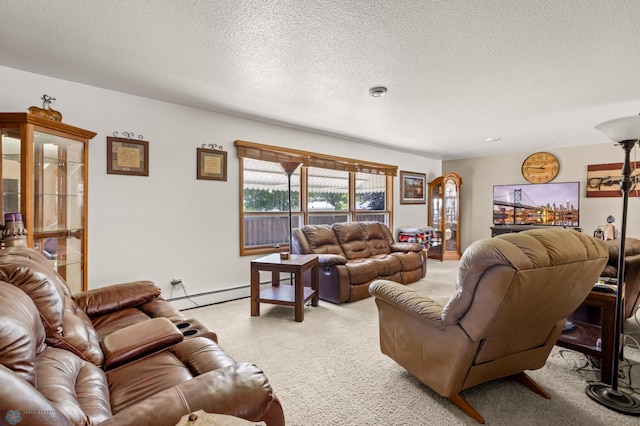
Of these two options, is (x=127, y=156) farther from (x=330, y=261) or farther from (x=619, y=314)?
(x=619, y=314)

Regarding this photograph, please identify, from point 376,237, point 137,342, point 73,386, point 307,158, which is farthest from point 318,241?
point 73,386

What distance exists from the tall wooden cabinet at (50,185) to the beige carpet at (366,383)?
4.49 feet

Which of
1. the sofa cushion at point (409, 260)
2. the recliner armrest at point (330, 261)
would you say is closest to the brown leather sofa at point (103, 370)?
the recliner armrest at point (330, 261)

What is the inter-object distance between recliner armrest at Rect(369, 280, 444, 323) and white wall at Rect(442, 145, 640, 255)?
18.0ft

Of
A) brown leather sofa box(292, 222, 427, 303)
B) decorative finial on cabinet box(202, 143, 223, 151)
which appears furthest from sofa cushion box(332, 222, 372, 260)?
decorative finial on cabinet box(202, 143, 223, 151)

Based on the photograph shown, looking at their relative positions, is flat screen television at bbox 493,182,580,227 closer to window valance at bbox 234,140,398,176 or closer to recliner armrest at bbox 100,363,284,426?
window valance at bbox 234,140,398,176

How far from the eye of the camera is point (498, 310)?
1.40m

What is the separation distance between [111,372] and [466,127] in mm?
4719

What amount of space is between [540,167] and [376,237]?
3.83 meters

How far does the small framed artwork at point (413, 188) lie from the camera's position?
249 inches

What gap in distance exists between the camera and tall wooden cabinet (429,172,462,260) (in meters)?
6.62

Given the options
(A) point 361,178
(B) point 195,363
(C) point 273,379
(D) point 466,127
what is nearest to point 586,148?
(D) point 466,127

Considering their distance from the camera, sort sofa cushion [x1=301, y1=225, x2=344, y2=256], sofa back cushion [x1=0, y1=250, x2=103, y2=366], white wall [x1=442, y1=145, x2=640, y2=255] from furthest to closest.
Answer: white wall [x1=442, y1=145, x2=640, y2=255] → sofa cushion [x1=301, y1=225, x2=344, y2=256] → sofa back cushion [x1=0, y1=250, x2=103, y2=366]

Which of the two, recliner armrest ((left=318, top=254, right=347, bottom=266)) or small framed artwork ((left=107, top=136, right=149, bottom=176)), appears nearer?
small framed artwork ((left=107, top=136, right=149, bottom=176))
